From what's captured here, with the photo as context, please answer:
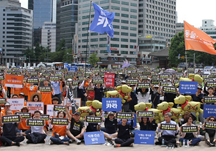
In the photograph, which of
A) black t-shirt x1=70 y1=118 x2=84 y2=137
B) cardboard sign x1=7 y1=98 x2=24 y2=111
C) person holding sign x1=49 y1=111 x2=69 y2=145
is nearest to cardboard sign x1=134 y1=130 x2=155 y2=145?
black t-shirt x1=70 y1=118 x2=84 y2=137

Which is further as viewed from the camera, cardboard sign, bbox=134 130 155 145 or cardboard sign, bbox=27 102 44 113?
cardboard sign, bbox=27 102 44 113

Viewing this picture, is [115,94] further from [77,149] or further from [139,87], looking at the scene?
[77,149]

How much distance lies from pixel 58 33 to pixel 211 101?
469 feet

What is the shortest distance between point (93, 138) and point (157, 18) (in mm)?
130842

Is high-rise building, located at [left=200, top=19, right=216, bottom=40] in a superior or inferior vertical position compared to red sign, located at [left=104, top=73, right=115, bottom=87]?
superior

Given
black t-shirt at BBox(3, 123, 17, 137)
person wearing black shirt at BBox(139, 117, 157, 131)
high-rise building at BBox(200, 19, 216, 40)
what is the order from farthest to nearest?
high-rise building at BBox(200, 19, 216, 40) → person wearing black shirt at BBox(139, 117, 157, 131) → black t-shirt at BBox(3, 123, 17, 137)

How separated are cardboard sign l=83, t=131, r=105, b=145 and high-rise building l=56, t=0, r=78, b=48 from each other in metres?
129

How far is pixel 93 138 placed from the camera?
1090 cm

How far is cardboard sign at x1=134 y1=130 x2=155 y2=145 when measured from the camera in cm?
1080

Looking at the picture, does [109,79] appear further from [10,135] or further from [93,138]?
[10,135]

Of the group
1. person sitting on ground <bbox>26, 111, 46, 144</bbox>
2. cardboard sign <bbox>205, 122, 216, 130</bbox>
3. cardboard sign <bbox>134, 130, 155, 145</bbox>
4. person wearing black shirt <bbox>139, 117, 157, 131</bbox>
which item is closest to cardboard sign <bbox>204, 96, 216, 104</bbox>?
cardboard sign <bbox>205, 122, 216, 130</bbox>

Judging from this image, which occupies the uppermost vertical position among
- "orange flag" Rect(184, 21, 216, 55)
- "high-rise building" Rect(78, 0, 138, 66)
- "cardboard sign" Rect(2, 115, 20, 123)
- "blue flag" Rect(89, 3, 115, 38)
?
"high-rise building" Rect(78, 0, 138, 66)

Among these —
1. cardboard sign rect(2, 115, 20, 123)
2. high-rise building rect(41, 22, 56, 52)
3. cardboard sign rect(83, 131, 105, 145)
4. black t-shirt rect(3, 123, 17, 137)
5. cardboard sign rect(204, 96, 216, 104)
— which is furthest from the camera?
high-rise building rect(41, 22, 56, 52)

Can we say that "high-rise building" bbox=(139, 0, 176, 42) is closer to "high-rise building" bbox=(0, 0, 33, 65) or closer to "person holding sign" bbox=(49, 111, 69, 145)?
"high-rise building" bbox=(0, 0, 33, 65)
